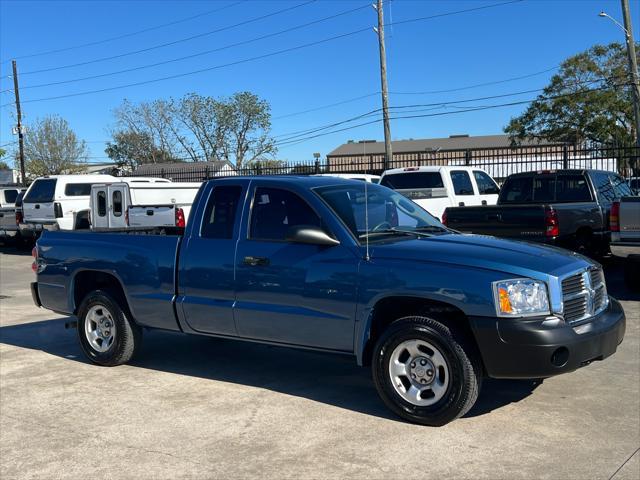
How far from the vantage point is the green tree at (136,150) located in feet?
207

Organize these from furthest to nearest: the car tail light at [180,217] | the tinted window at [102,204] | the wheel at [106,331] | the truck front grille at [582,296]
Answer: the tinted window at [102,204] < the car tail light at [180,217] < the wheel at [106,331] < the truck front grille at [582,296]

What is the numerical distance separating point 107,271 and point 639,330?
19.9 ft

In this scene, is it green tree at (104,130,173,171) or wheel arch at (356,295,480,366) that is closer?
wheel arch at (356,295,480,366)

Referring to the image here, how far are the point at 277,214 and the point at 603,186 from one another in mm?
8580

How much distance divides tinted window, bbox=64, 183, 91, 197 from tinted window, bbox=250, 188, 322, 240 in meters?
16.0

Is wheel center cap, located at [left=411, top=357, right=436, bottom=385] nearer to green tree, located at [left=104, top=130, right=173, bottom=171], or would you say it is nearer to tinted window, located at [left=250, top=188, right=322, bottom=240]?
tinted window, located at [left=250, top=188, right=322, bottom=240]

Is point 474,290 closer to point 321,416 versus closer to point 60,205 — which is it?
point 321,416

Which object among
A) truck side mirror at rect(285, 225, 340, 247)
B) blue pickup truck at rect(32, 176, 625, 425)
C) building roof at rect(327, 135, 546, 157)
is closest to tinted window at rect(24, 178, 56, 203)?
blue pickup truck at rect(32, 176, 625, 425)

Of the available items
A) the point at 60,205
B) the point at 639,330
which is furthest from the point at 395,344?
the point at 60,205

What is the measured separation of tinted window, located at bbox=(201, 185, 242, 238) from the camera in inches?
239

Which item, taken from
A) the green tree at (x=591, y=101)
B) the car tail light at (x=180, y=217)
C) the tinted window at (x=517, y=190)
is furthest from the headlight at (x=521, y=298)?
the green tree at (x=591, y=101)

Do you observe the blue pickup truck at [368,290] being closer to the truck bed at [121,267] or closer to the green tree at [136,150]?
the truck bed at [121,267]

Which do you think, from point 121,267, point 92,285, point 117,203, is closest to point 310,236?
point 121,267

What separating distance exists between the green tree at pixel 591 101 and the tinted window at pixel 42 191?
34.8 m
